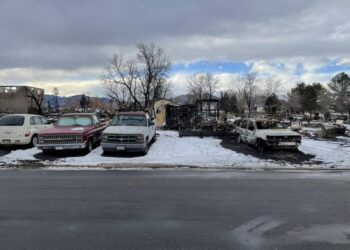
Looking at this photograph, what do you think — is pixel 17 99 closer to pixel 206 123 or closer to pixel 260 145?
pixel 206 123

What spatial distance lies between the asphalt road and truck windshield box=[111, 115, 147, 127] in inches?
287

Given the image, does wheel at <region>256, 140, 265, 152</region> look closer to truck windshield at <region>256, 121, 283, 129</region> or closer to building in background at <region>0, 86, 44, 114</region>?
truck windshield at <region>256, 121, 283, 129</region>

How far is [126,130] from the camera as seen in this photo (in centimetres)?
1817

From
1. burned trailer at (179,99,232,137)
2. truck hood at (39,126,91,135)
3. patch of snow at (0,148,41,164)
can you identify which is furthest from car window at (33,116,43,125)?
burned trailer at (179,99,232,137)

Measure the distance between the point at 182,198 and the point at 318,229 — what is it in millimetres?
3181

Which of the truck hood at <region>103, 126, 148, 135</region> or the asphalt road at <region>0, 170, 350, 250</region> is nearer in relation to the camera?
the asphalt road at <region>0, 170, 350, 250</region>

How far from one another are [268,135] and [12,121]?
1188 centimetres

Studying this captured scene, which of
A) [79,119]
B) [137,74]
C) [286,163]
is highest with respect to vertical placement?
[137,74]

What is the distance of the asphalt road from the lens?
19.6 ft

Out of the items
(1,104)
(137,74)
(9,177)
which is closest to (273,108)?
(137,74)

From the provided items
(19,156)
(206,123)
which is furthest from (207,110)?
(19,156)

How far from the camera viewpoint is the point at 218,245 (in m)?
5.79

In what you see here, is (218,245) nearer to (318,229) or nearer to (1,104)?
(318,229)

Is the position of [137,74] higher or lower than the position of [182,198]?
higher
